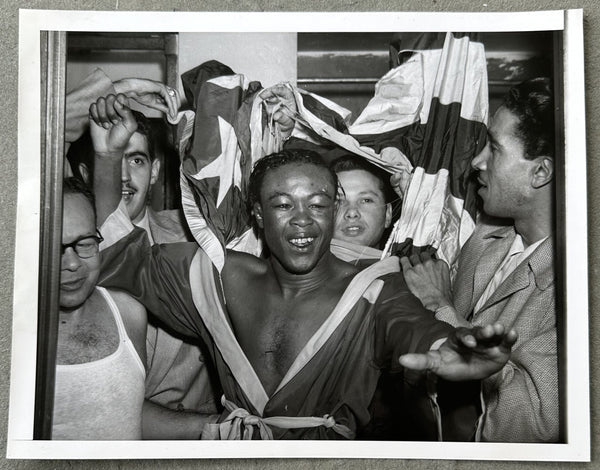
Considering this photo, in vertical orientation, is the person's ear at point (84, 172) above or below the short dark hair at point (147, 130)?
below

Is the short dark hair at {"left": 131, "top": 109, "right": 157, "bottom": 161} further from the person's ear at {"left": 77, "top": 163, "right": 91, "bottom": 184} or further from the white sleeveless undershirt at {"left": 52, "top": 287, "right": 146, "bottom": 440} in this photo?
the white sleeveless undershirt at {"left": 52, "top": 287, "right": 146, "bottom": 440}

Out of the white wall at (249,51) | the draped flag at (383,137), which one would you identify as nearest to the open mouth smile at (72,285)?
the draped flag at (383,137)

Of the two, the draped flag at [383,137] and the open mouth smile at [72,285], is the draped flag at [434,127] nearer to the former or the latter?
the draped flag at [383,137]

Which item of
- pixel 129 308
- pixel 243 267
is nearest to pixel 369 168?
pixel 243 267

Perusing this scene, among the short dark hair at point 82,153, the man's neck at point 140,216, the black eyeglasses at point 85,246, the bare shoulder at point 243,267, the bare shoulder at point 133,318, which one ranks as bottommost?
the bare shoulder at point 133,318

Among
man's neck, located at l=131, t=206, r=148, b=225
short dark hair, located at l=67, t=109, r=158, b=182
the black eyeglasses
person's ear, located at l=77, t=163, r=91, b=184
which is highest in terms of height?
short dark hair, located at l=67, t=109, r=158, b=182

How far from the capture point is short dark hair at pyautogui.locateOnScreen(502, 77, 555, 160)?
0.60 metres

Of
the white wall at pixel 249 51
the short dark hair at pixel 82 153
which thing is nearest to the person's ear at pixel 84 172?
the short dark hair at pixel 82 153

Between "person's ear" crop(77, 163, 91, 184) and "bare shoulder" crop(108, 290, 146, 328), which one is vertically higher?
"person's ear" crop(77, 163, 91, 184)

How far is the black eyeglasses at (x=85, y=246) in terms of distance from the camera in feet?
1.99

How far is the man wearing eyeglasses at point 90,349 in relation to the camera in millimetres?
600

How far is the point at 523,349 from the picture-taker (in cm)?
59

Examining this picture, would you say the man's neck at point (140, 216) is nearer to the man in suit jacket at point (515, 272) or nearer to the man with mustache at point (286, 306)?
the man with mustache at point (286, 306)

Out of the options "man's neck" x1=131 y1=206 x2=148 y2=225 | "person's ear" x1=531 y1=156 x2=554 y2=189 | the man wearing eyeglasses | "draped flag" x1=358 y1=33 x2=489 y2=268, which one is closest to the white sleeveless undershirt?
the man wearing eyeglasses
